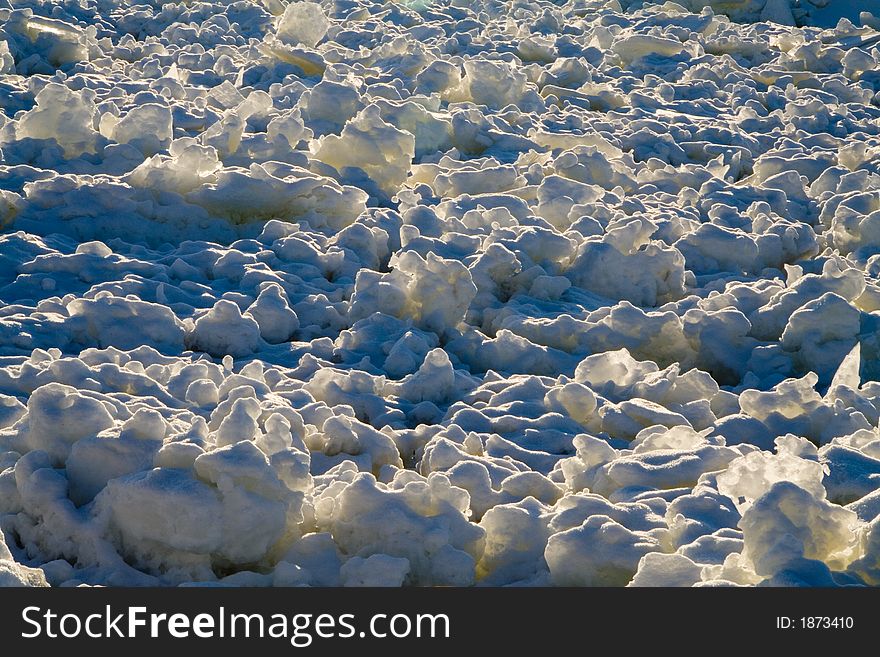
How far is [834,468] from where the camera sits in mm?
2986

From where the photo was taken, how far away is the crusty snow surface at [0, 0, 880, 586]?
2650 millimetres

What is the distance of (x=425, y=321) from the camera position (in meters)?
4.23

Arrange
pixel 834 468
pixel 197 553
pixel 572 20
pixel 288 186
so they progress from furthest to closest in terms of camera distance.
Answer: pixel 572 20 < pixel 288 186 < pixel 834 468 < pixel 197 553

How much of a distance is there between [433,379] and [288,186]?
175 cm

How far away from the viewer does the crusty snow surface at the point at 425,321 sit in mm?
2650

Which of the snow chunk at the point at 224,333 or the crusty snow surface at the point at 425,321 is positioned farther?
the snow chunk at the point at 224,333

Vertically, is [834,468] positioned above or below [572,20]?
below

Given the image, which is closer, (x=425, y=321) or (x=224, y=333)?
(x=224, y=333)

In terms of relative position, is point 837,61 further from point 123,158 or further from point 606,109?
point 123,158

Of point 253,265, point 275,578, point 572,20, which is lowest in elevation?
point 275,578

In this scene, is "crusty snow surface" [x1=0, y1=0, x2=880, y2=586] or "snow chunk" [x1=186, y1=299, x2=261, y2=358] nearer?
"crusty snow surface" [x1=0, y1=0, x2=880, y2=586]
